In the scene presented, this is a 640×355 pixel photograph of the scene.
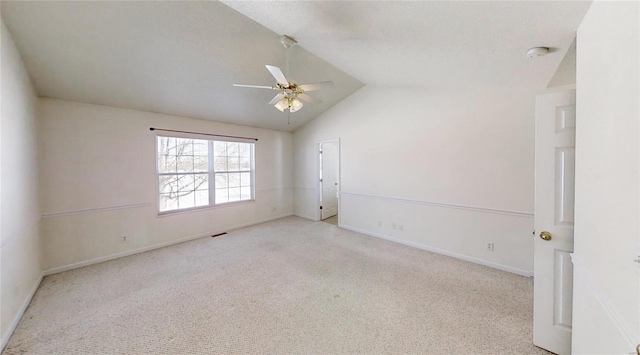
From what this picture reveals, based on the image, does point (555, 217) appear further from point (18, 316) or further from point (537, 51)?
point (18, 316)

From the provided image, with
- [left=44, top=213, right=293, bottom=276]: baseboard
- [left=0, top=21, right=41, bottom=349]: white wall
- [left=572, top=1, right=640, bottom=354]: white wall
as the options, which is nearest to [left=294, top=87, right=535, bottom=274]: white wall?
[left=572, top=1, right=640, bottom=354]: white wall

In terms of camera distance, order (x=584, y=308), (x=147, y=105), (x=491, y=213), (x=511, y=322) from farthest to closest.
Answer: (x=147, y=105) < (x=491, y=213) < (x=511, y=322) < (x=584, y=308)

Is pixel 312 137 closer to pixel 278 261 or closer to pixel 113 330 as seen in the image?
pixel 278 261

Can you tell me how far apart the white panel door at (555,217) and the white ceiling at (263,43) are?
24.4 inches

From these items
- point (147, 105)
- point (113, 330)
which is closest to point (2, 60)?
point (147, 105)

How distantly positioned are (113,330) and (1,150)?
69.7 inches

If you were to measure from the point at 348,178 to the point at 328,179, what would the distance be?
1.15 metres

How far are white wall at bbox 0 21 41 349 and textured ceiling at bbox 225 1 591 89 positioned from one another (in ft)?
7.08

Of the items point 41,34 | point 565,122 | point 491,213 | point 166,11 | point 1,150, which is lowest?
point 491,213

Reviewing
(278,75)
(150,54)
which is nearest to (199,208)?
(150,54)

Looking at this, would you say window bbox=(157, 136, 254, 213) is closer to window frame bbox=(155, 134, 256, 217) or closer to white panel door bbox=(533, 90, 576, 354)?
window frame bbox=(155, 134, 256, 217)

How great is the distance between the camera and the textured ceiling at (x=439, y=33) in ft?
5.20

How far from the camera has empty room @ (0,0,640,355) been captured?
4.67ft

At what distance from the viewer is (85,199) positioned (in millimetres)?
3252
